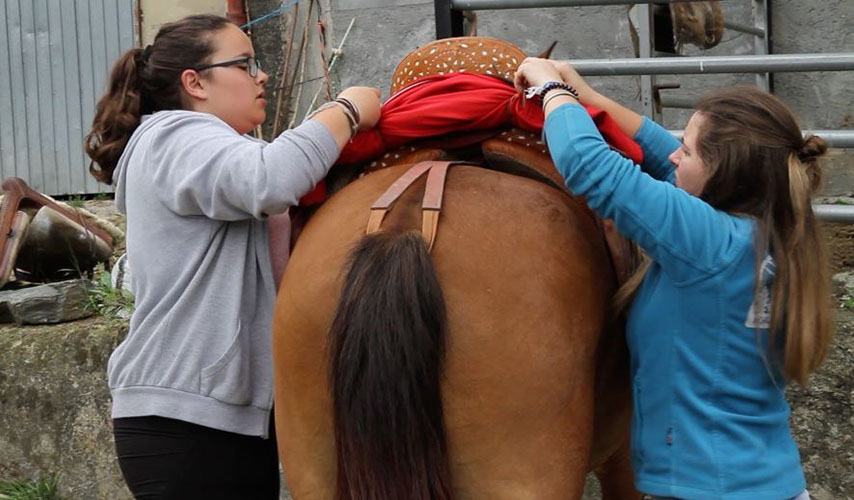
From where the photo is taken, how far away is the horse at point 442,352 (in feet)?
5.98

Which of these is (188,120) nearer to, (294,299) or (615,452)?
(294,299)

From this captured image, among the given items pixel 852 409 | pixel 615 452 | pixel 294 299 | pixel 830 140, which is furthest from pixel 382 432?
pixel 830 140

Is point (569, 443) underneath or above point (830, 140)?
underneath

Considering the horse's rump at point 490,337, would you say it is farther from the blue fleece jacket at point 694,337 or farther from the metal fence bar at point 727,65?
the metal fence bar at point 727,65

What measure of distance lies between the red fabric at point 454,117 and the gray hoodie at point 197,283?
181 millimetres

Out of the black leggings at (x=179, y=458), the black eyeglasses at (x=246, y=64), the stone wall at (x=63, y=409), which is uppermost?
the black eyeglasses at (x=246, y=64)

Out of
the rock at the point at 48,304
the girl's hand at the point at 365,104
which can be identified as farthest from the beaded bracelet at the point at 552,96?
the rock at the point at 48,304

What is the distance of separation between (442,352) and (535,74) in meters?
0.68

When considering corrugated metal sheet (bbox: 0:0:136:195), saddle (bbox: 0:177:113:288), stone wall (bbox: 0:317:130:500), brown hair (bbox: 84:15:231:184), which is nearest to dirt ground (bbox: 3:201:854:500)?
brown hair (bbox: 84:15:231:184)

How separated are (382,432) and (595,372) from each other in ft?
1.72

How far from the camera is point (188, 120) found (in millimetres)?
2240

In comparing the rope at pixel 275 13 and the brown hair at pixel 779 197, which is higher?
the rope at pixel 275 13

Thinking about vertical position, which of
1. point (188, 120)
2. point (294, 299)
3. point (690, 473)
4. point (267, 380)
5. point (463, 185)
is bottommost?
point (690, 473)

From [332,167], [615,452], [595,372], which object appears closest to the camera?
[595,372]
